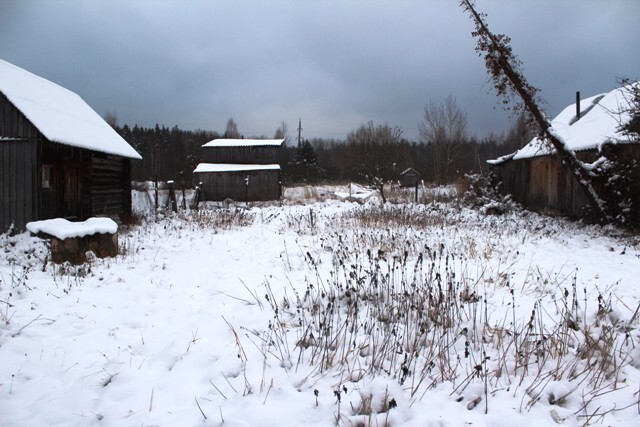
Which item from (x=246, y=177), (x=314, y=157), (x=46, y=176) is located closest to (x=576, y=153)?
(x=46, y=176)

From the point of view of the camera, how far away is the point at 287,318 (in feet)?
14.5

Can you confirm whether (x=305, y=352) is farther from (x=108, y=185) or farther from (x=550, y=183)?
(x=550, y=183)

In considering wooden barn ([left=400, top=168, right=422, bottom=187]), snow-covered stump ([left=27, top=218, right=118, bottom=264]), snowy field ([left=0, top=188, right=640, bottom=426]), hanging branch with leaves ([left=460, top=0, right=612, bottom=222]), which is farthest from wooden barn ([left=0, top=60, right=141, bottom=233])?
wooden barn ([left=400, top=168, right=422, bottom=187])

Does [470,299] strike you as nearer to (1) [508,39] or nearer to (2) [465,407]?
(2) [465,407]

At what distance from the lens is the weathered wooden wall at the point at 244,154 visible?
3155 cm

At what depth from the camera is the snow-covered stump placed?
7.18 metres

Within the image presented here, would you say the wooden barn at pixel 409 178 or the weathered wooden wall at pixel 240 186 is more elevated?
the wooden barn at pixel 409 178

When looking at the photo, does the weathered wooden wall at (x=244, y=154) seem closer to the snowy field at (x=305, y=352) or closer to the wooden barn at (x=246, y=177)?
the wooden barn at (x=246, y=177)

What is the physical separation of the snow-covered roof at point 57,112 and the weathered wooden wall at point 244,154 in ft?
53.5

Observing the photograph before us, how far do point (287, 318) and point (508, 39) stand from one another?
11242mm

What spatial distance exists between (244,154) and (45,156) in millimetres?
21396

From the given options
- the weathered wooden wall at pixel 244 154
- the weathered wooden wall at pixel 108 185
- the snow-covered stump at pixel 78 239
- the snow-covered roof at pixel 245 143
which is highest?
the snow-covered roof at pixel 245 143

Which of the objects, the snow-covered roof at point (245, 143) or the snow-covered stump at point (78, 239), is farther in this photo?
the snow-covered roof at point (245, 143)

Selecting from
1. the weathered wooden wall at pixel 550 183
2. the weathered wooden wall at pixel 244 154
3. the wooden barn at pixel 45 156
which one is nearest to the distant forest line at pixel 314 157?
the weathered wooden wall at pixel 244 154
